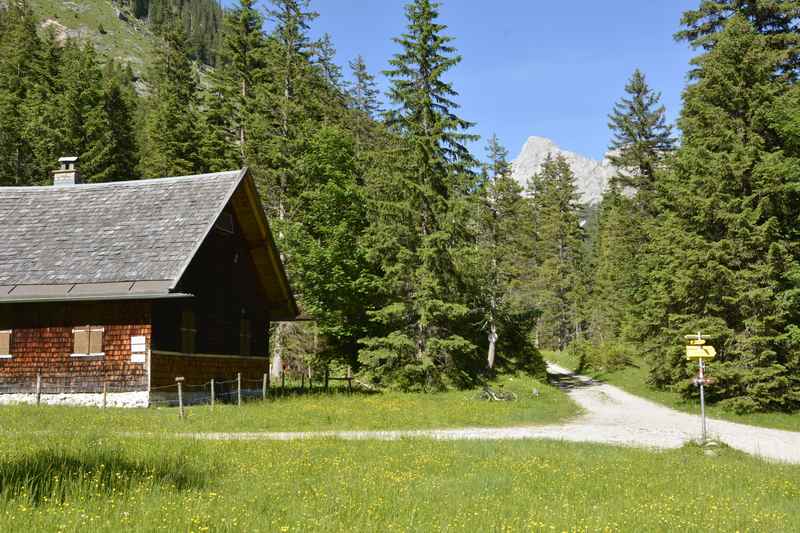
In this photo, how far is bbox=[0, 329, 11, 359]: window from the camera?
22.6 metres

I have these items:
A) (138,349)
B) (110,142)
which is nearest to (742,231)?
(138,349)

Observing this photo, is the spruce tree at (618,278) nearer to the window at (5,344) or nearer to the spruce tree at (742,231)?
the spruce tree at (742,231)

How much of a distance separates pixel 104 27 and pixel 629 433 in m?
170

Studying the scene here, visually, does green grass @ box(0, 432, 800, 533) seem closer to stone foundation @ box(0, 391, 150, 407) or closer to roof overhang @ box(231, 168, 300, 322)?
stone foundation @ box(0, 391, 150, 407)

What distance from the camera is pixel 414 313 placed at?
1208 inches

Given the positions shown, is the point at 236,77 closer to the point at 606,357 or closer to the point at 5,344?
the point at 5,344

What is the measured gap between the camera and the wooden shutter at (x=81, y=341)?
22.2 metres

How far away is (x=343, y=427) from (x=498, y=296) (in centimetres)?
2162

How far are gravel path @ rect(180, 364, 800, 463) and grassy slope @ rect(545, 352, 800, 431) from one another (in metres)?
0.92

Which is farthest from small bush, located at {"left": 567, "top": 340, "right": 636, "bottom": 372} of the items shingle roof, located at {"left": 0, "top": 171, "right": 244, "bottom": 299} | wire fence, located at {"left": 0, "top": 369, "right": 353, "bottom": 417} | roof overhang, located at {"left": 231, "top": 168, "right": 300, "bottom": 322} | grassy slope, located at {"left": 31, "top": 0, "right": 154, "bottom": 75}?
grassy slope, located at {"left": 31, "top": 0, "right": 154, "bottom": 75}

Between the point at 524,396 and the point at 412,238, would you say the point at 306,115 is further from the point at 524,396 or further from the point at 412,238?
the point at 524,396

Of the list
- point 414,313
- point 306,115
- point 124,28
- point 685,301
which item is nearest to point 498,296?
point 414,313

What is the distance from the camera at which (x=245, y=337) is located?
28.0 metres

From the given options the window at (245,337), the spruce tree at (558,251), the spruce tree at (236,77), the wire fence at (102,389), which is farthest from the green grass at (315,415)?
the spruce tree at (558,251)
